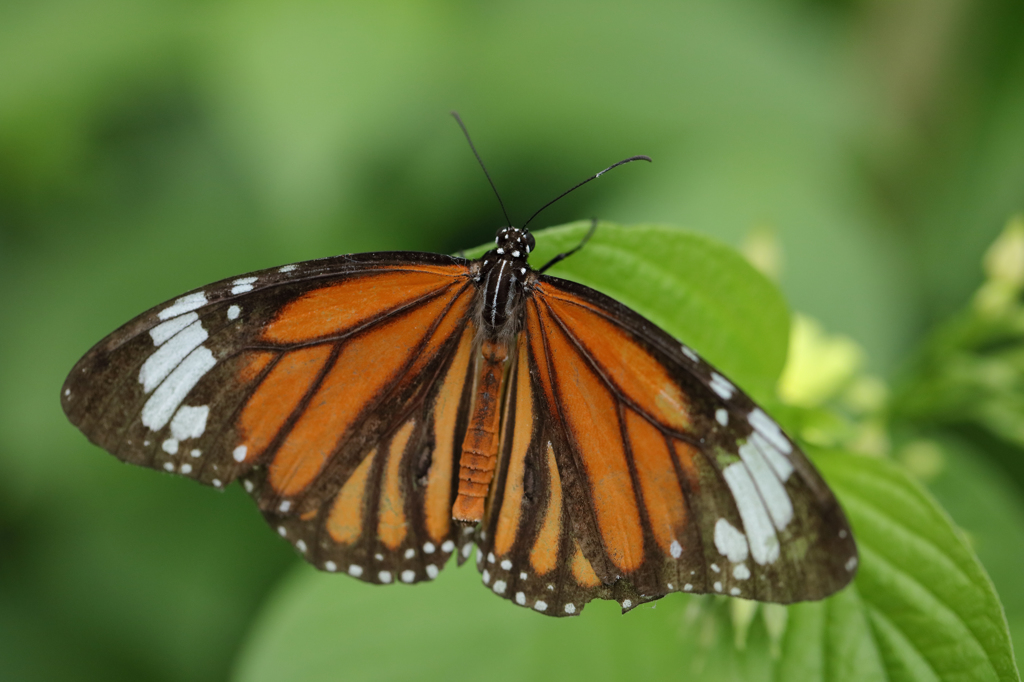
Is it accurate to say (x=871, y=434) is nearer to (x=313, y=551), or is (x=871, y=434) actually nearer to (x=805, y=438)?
(x=805, y=438)

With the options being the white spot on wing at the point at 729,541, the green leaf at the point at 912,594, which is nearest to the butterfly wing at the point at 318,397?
the white spot on wing at the point at 729,541

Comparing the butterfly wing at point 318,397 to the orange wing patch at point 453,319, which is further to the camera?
the orange wing patch at point 453,319

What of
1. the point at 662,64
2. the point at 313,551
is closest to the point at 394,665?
the point at 313,551

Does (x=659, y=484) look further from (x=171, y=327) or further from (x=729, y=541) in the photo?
(x=171, y=327)

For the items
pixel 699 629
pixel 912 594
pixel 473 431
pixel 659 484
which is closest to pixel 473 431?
pixel 473 431

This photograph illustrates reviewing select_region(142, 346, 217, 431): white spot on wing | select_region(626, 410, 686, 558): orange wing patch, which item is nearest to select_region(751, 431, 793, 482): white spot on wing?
select_region(626, 410, 686, 558): orange wing patch

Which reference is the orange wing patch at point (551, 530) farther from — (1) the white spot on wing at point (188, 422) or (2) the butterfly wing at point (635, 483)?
(1) the white spot on wing at point (188, 422)

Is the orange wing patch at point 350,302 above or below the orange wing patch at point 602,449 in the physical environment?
above
